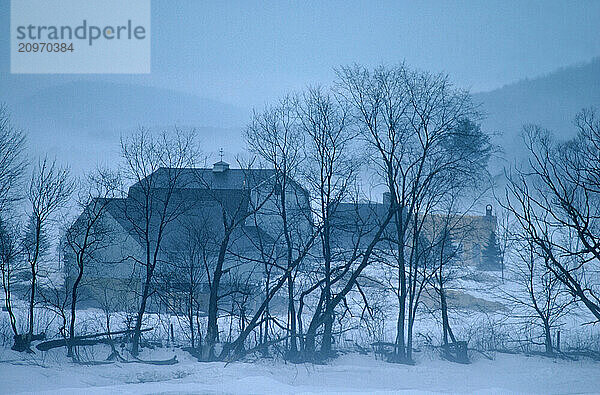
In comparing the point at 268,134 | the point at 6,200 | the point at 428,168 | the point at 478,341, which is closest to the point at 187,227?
the point at 268,134

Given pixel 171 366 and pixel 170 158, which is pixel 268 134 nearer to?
pixel 170 158

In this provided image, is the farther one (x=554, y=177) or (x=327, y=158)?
(x=327, y=158)

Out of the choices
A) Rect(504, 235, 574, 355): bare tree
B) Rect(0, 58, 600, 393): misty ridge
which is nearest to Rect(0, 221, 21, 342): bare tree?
Rect(0, 58, 600, 393): misty ridge

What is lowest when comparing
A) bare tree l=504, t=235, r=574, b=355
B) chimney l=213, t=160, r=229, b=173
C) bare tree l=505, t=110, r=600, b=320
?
bare tree l=504, t=235, r=574, b=355

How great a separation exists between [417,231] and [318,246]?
1478 mm

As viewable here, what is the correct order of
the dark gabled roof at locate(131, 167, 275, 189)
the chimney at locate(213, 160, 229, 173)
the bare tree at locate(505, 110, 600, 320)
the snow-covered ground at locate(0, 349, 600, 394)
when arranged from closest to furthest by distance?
the snow-covered ground at locate(0, 349, 600, 394)
the bare tree at locate(505, 110, 600, 320)
the dark gabled roof at locate(131, 167, 275, 189)
the chimney at locate(213, 160, 229, 173)

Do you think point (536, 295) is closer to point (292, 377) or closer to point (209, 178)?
point (292, 377)

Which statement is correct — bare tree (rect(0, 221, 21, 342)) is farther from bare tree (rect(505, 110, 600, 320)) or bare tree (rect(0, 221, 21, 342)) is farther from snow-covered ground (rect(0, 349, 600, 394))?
bare tree (rect(505, 110, 600, 320))

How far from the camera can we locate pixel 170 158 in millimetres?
6137

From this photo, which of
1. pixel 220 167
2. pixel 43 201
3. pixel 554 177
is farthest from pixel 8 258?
pixel 554 177

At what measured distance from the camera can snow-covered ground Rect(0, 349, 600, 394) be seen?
3900 millimetres

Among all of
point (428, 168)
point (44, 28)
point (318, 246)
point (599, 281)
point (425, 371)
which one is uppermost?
point (44, 28)

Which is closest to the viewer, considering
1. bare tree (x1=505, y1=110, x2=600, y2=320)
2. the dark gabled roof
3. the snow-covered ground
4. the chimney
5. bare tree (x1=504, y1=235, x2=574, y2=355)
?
the snow-covered ground

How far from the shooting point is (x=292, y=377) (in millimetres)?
4543
